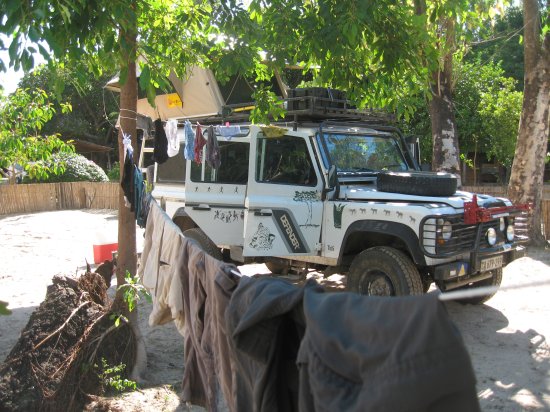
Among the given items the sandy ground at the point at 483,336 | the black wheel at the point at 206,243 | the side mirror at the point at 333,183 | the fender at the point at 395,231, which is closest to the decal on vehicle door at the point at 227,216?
the black wheel at the point at 206,243

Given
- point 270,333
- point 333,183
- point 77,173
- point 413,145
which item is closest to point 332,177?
point 333,183

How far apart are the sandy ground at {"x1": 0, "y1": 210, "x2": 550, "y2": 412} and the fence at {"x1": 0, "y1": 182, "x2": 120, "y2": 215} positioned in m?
9.93

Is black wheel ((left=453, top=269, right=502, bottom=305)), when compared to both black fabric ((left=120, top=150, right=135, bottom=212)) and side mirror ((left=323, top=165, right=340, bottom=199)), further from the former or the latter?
black fabric ((left=120, top=150, right=135, bottom=212))

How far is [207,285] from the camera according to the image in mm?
2658

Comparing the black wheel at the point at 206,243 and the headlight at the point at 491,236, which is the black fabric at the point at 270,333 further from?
the black wheel at the point at 206,243

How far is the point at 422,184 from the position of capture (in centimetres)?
568

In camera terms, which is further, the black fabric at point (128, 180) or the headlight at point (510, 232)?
the headlight at point (510, 232)

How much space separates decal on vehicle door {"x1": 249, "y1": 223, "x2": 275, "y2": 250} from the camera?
6.29 metres

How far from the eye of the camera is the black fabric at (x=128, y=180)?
4914 mm

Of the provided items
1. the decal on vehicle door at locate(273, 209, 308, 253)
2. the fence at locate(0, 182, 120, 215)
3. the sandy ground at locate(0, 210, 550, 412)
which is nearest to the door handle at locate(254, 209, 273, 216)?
the decal on vehicle door at locate(273, 209, 308, 253)

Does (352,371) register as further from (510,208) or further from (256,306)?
(510,208)

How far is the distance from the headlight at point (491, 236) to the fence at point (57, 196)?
54.4 ft

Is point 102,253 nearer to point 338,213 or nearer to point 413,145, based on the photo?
point 338,213

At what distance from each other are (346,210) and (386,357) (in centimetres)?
467
